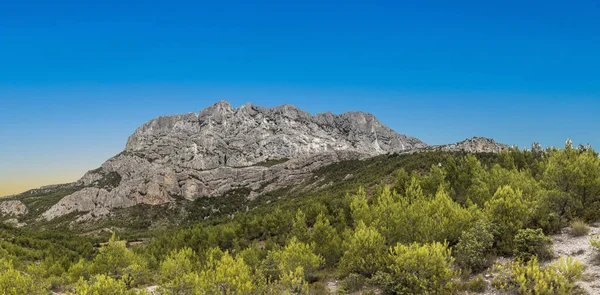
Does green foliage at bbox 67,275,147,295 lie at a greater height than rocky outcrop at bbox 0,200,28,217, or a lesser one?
greater

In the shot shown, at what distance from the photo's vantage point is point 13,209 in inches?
6196

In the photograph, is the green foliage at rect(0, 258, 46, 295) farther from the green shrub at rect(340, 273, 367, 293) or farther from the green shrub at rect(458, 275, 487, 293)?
the green shrub at rect(458, 275, 487, 293)

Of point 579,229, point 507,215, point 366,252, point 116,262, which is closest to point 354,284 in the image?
point 366,252

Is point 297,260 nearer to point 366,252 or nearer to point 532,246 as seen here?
point 366,252

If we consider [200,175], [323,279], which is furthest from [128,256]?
[200,175]

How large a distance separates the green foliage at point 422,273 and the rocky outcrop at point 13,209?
201 m

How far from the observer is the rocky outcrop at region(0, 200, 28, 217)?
15280cm

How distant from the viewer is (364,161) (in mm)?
160500

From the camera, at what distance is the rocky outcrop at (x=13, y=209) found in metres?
153

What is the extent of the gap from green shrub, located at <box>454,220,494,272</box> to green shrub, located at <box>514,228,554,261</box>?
5.19ft

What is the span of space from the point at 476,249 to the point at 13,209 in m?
213

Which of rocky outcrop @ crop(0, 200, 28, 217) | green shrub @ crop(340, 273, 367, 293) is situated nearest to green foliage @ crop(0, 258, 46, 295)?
green shrub @ crop(340, 273, 367, 293)

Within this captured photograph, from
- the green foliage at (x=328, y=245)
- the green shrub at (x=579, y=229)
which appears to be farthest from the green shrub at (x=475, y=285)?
the green foliage at (x=328, y=245)

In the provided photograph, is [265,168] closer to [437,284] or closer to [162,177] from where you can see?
[162,177]
